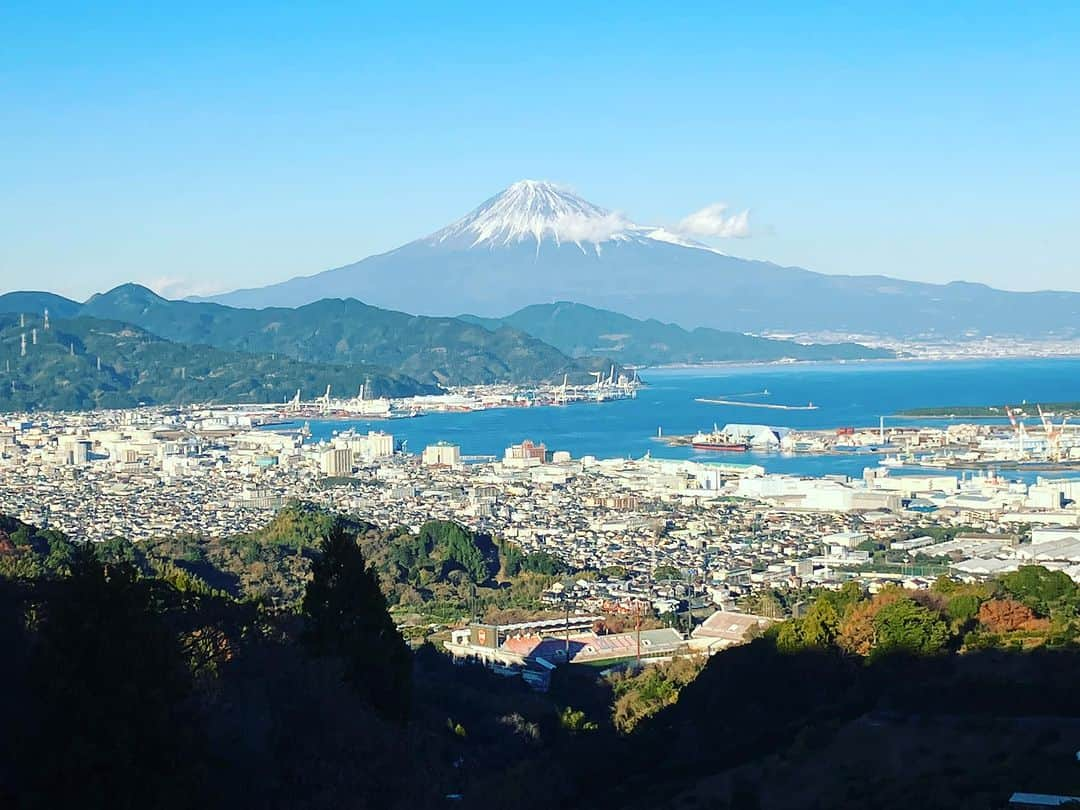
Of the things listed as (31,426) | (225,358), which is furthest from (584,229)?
(31,426)

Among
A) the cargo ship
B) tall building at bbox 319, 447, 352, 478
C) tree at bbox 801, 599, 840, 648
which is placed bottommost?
tall building at bbox 319, 447, 352, 478

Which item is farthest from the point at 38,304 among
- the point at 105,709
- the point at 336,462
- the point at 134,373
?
the point at 105,709

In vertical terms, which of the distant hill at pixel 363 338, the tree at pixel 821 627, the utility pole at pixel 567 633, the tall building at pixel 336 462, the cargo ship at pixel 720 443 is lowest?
the utility pole at pixel 567 633

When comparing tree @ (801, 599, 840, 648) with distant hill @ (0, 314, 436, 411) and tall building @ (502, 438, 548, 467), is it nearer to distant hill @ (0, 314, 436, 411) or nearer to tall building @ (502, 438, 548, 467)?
tall building @ (502, 438, 548, 467)

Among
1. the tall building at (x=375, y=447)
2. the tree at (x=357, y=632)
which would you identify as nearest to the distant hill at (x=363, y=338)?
the tall building at (x=375, y=447)

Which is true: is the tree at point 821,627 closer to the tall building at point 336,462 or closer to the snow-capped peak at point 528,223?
the tall building at point 336,462

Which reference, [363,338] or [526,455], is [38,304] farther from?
[526,455]

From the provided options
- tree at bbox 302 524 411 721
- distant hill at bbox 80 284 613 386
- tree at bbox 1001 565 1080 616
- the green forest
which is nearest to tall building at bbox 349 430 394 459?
the green forest
